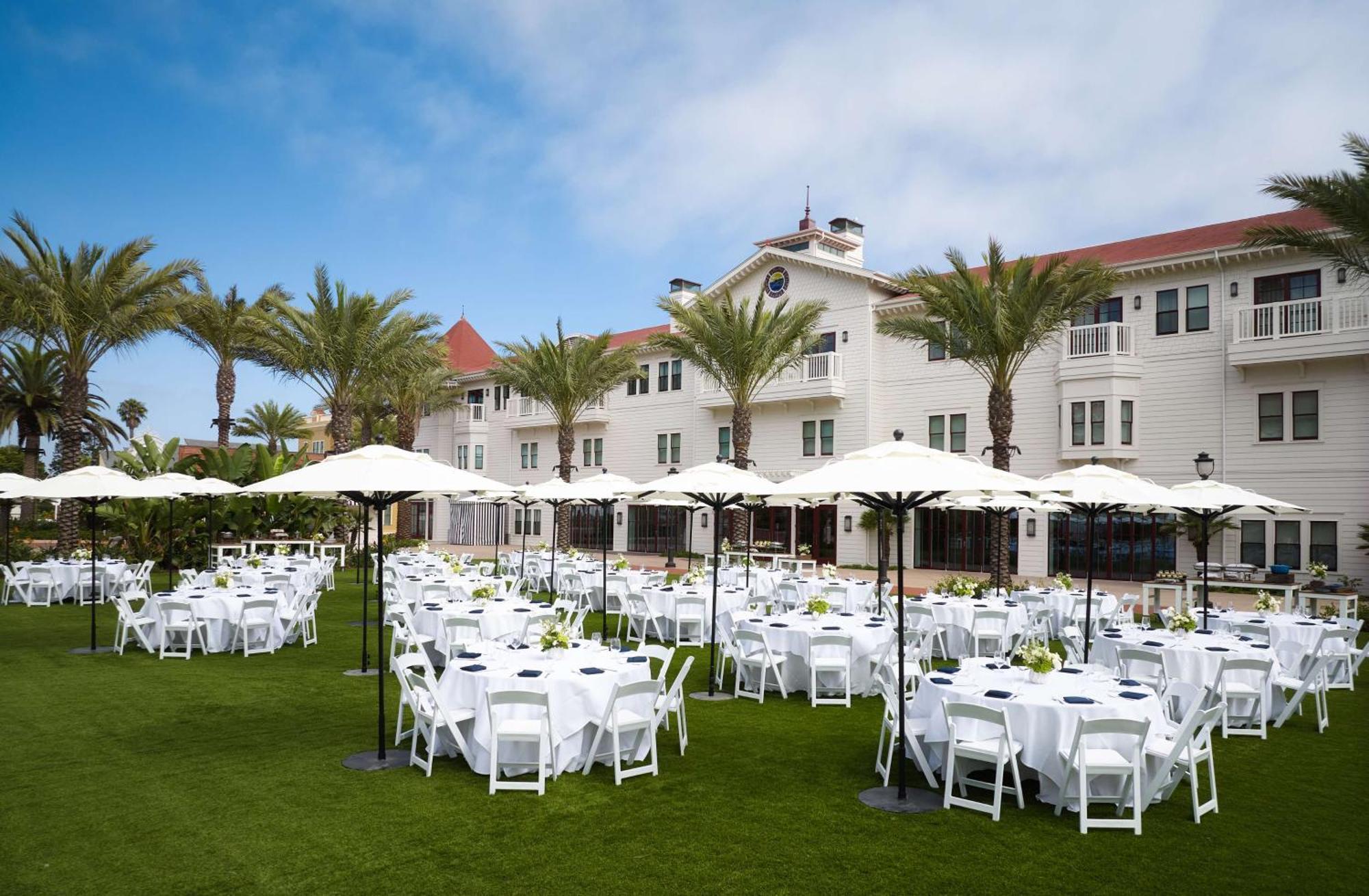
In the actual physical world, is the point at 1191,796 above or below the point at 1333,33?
below

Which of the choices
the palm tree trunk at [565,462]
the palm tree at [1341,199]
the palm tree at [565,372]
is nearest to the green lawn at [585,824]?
the palm tree at [1341,199]

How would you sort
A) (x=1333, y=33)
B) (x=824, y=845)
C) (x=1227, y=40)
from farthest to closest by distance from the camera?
(x=1227, y=40) → (x=1333, y=33) → (x=824, y=845)

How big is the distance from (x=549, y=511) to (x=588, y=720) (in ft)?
122

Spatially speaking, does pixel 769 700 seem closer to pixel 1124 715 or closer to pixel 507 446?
pixel 1124 715

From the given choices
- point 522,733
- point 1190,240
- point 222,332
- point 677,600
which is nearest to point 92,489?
→ point 677,600

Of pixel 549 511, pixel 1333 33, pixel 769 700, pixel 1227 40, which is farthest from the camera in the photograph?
pixel 549 511

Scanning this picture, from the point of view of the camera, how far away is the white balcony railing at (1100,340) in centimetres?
2680

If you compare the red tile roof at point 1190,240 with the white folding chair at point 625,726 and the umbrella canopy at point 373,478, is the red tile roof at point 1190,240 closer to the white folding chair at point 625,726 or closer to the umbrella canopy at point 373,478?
the white folding chair at point 625,726

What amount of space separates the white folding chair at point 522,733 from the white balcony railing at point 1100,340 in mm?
24259

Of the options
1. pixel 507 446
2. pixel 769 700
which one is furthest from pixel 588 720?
pixel 507 446

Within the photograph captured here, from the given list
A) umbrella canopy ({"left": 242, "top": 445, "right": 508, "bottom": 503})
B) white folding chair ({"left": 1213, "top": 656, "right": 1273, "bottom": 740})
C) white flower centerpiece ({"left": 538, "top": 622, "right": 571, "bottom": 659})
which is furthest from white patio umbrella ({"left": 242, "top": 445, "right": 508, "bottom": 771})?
white folding chair ({"left": 1213, "top": 656, "right": 1273, "bottom": 740})

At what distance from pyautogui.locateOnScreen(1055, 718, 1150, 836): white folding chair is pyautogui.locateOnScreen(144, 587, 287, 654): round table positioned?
1159 cm

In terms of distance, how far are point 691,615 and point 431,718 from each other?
308 inches

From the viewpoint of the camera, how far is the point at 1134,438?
26766 mm
